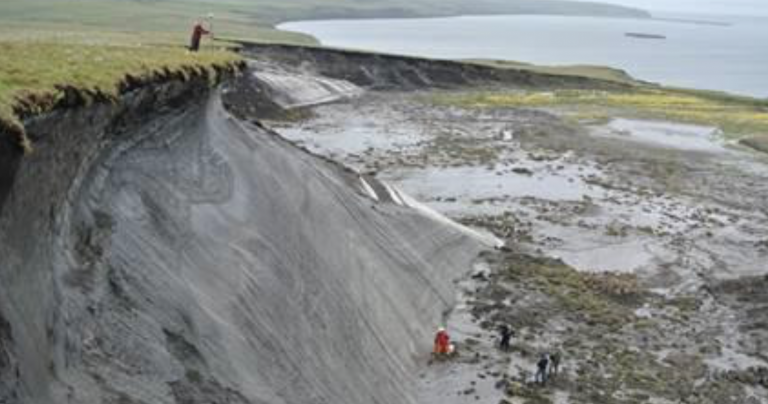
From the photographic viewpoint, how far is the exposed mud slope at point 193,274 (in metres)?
14.9

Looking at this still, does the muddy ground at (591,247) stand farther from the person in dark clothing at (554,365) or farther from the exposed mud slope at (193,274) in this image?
the exposed mud slope at (193,274)

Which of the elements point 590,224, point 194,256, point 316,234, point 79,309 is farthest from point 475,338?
point 590,224

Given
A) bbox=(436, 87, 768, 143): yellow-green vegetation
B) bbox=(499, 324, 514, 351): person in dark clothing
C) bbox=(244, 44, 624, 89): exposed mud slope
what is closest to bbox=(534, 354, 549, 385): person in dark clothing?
bbox=(499, 324, 514, 351): person in dark clothing

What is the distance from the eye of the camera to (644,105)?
296ft

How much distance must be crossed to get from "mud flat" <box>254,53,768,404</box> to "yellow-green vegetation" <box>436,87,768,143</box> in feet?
14.7

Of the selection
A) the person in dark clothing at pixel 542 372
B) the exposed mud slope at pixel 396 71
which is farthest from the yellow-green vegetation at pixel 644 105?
the person in dark clothing at pixel 542 372

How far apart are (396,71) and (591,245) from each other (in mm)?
59228

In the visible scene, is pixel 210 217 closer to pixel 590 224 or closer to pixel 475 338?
pixel 475 338

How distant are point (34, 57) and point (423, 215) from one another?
18831mm

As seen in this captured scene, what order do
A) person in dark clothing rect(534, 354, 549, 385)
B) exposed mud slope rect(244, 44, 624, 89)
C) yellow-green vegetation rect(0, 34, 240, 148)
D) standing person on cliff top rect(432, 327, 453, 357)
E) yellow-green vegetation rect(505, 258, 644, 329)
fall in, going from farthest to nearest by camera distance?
1. exposed mud slope rect(244, 44, 624, 89)
2. yellow-green vegetation rect(505, 258, 644, 329)
3. standing person on cliff top rect(432, 327, 453, 357)
4. person in dark clothing rect(534, 354, 549, 385)
5. yellow-green vegetation rect(0, 34, 240, 148)

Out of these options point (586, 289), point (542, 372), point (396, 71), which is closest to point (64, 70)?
point (542, 372)

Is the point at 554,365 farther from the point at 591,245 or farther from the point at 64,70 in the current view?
the point at 591,245

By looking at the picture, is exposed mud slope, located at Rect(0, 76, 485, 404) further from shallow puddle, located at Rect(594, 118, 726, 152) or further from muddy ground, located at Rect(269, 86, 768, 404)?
shallow puddle, located at Rect(594, 118, 726, 152)

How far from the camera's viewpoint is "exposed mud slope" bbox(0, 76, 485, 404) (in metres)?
14.9
